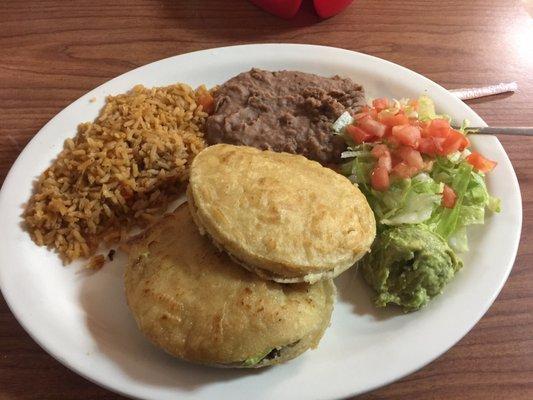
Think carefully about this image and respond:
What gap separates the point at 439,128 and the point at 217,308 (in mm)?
1445

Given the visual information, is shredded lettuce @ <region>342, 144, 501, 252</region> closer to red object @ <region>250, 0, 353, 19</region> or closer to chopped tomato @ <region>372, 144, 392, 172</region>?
chopped tomato @ <region>372, 144, 392, 172</region>

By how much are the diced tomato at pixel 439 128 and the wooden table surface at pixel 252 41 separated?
0.64 metres

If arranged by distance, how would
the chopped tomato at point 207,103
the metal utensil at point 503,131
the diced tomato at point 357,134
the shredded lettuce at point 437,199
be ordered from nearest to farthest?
the shredded lettuce at point 437,199
the diced tomato at point 357,134
the metal utensil at point 503,131
the chopped tomato at point 207,103

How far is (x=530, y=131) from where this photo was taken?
283cm

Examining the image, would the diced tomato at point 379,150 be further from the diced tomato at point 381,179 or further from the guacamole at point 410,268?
the guacamole at point 410,268

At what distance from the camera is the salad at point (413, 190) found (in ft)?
7.41

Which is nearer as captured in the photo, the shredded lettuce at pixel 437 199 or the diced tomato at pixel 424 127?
the shredded lettuce at pixel 437 199

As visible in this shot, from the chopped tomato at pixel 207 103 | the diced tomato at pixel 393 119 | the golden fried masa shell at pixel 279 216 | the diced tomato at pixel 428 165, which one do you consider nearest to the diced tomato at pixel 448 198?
the diced tomato at pixel 428 165

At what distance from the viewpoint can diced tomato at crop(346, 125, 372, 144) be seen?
2.70 metres

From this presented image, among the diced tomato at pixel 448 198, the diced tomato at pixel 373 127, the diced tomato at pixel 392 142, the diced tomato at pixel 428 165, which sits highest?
the diced tomato at pixel 373 127

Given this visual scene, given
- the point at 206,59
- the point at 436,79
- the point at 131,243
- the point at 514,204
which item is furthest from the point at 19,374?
the point at 436,79

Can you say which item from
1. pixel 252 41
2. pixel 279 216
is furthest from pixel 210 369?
pixel 252 41

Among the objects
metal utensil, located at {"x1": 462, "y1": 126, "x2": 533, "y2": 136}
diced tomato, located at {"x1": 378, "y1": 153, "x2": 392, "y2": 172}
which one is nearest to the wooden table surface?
metal utensil, located at {"x1": 462, "y1": 126, "x2": 533, "y2": 136}

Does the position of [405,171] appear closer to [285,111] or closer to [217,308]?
[285,111]
